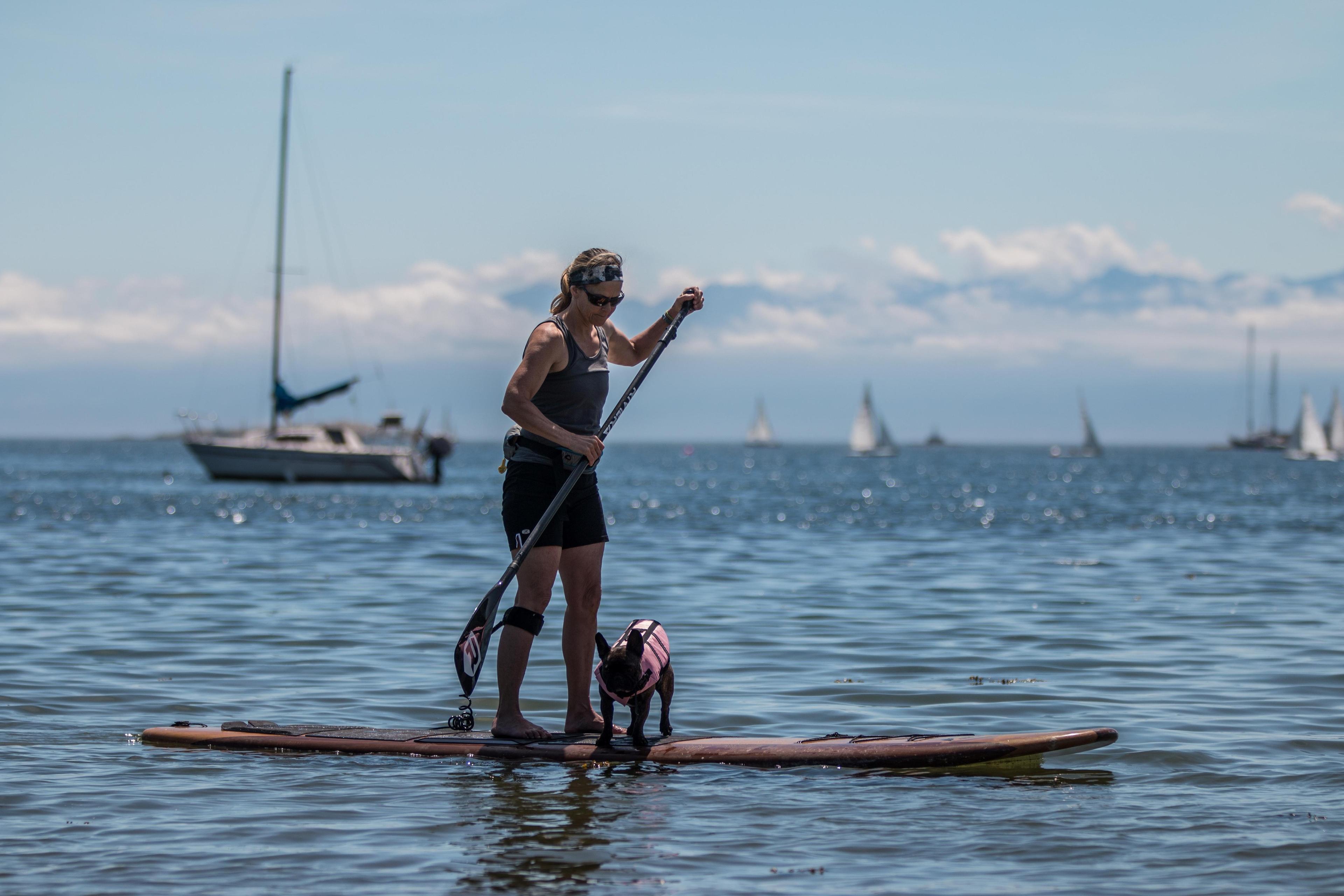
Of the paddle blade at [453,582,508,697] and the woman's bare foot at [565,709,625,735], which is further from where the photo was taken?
the woman's bare foot at [565,709,625,735]

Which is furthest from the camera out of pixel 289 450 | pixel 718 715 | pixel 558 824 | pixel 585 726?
pixel 289 450

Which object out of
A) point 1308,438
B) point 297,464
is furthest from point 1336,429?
point 297,464

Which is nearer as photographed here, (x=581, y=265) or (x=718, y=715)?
(x=581, y=265)

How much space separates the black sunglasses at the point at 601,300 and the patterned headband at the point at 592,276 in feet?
0.13

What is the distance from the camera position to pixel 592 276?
21.9 ft

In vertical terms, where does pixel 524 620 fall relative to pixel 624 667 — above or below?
above

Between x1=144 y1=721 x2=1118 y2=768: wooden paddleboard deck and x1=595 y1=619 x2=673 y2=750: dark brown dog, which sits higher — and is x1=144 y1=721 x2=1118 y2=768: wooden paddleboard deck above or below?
below

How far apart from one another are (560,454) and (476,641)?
42.2 inches

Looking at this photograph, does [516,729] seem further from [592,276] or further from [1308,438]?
[1308,438]

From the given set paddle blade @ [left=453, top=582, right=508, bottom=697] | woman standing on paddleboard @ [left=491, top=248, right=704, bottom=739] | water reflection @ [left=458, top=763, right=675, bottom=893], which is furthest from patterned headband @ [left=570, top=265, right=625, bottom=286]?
water reflection @ [left=458, top=763, right=675, bottom=893]

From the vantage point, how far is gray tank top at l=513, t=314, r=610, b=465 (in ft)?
22.0

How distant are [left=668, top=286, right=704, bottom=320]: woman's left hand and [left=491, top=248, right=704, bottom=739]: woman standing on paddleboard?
0.37 metres

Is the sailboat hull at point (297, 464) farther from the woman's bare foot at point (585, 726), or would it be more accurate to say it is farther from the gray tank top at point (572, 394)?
the gray tank top at point (572, 394)

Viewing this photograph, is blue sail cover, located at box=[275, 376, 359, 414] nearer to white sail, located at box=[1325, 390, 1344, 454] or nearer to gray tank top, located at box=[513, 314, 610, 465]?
gray tank top, located at box=[513, 314, 610, 465]
